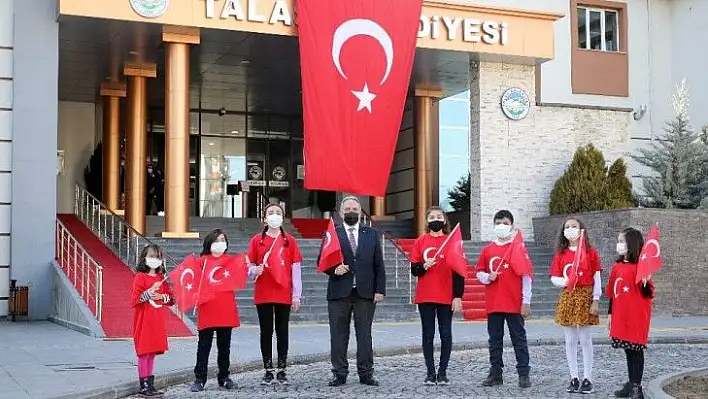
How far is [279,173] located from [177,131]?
12240 millimetres

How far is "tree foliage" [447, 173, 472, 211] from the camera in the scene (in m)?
30.0

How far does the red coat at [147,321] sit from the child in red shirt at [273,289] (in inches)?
39.4

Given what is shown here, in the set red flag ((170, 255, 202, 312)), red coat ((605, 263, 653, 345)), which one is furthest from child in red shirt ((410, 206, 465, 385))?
red flag ((170, 255, 202, 312))

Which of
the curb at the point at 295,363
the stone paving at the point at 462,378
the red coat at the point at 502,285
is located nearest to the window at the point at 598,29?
the curb at the point at 295,363

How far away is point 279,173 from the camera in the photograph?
3381 cm

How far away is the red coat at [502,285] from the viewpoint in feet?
33.8

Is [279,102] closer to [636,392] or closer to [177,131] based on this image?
[177,131]

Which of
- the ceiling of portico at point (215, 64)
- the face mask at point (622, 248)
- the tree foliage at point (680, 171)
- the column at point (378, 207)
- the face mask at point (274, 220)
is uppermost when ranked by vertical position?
the ceiling of portico at point (215, 64)

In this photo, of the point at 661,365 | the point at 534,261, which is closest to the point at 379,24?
the point at 534,261

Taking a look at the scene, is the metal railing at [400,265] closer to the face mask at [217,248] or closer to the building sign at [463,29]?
the building sign at [463,29]

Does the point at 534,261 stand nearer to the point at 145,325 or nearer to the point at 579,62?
the point at 579,62

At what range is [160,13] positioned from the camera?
20969 millimetres

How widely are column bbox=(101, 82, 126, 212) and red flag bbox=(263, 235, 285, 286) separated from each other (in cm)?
1834

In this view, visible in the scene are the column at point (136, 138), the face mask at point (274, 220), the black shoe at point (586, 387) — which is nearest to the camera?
the black shoe at point (586, 387)
